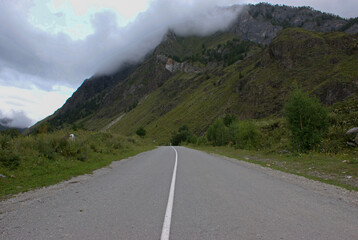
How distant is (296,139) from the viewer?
18875 mm

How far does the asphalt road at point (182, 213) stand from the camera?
12.2ft

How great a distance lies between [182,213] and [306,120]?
57.1 ft

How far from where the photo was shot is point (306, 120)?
60.5 ft

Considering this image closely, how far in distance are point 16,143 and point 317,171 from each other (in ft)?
50.8

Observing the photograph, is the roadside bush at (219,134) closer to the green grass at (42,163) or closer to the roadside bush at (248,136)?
the roadside bush at (248,136)

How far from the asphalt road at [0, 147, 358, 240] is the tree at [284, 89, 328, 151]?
12.6 m

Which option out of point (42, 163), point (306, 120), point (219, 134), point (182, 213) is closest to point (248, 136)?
point (306, 120)

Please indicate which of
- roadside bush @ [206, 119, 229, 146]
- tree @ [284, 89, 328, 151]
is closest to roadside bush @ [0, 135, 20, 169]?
tree @ [284, 89, 328, 151]

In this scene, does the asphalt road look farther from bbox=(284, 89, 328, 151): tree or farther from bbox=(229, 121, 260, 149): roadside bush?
bbox=(229, 121, 260, 149): roadside bush

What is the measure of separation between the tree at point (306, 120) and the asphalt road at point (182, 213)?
1258 centimetres

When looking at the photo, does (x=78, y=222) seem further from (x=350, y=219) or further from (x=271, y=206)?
(x=350, y=219)

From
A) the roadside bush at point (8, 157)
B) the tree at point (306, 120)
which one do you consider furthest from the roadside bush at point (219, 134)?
the roadside bush at point (8, 157)

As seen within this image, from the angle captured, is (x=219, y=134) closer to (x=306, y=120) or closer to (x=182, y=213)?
(x=306, y=120)

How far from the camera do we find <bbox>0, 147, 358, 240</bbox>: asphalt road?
371 cm
